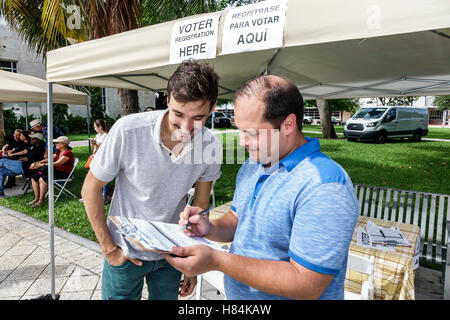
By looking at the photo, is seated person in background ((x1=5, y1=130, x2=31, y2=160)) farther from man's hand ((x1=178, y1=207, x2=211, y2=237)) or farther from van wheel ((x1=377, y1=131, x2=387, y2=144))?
Result: van wheel ((x1=377, y1=131, x2=387, y2=144))

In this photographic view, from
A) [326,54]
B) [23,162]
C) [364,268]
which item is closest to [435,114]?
[326,54]

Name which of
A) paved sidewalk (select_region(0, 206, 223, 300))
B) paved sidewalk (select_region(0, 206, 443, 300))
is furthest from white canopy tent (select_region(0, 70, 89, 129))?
paved sidewalk (select_region(0, 206, 443, 300))

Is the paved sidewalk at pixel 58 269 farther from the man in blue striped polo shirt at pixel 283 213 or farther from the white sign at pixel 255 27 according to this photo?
the white sign at pixel 255 27

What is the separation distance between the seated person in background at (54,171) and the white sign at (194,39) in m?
4.77

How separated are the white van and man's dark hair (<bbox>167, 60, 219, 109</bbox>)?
687 inches

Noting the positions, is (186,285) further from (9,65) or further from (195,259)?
(9,65)

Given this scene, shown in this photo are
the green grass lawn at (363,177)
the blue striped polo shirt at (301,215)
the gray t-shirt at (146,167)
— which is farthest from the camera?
the green grass lawn at (363,177)

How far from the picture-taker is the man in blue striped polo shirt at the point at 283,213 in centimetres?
82

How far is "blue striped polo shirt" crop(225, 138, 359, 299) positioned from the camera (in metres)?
0.82

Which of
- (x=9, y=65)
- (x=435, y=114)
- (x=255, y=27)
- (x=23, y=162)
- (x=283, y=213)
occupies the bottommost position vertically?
(x=23, y=162)

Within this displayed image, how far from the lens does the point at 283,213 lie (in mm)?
925

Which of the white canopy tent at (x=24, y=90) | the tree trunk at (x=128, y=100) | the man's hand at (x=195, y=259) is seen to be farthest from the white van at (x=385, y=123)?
the man's hand at (x=195, y=259)

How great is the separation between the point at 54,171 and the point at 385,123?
56.2 ft

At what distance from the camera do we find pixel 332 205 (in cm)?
82
